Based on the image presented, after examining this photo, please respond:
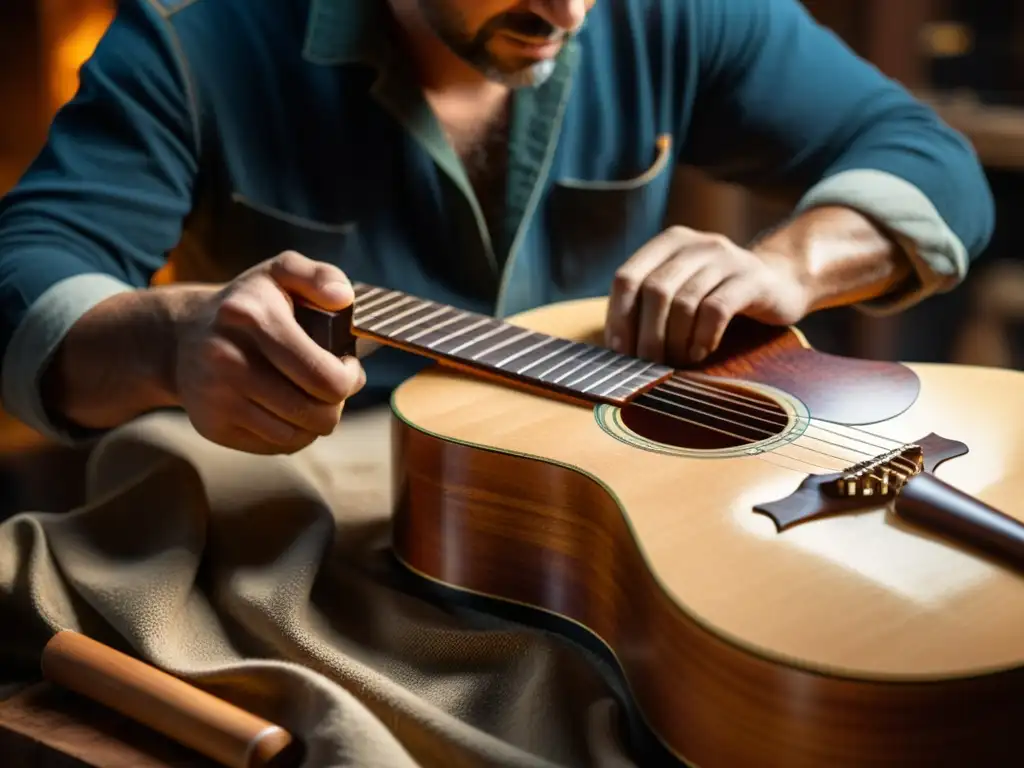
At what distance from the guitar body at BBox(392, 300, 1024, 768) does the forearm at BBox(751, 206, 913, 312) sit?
0.09 m

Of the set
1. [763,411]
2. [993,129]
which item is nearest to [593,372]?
[763,411]

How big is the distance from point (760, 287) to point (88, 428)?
0.49 meters

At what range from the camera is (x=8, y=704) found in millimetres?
624

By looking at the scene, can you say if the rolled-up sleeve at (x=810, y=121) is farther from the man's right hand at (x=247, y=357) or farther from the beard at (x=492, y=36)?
the man's right hand at (x=247, y=357)

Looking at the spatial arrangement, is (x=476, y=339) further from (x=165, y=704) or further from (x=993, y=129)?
(x=993, y=129)

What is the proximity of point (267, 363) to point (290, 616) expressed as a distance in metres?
0.14

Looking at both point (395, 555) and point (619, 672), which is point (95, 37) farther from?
point (619, 672)

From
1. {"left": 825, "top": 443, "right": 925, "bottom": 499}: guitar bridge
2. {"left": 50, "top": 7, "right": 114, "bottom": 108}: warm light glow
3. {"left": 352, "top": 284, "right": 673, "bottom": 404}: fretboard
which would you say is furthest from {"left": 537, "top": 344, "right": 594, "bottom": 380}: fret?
{"left": 50, "top": 7, "right": 114, "bottom": 108}: warm light glow

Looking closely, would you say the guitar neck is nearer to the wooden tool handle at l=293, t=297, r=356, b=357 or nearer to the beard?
the wooden tool handle at l=293, t=297, r=356, b=357

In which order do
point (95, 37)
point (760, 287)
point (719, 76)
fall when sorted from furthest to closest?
point (95, 37) < point (719, 76) < point (760, 287)

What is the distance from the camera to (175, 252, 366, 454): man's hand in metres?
0.62

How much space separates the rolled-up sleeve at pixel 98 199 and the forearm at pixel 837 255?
0.48m

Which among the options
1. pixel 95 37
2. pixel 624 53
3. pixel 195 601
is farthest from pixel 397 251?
pixel 95 37

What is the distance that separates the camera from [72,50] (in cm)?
136
